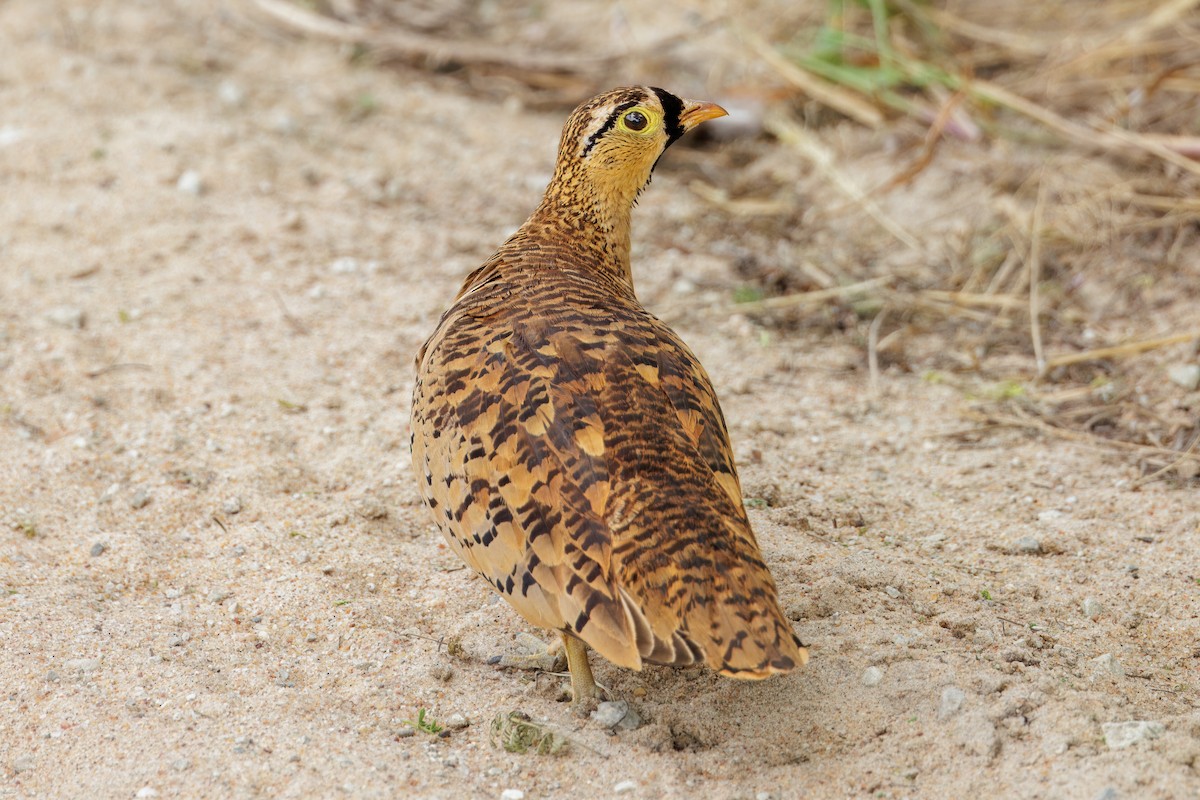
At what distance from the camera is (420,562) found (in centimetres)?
437

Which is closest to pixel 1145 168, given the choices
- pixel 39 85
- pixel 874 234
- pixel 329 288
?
pixel 874 234

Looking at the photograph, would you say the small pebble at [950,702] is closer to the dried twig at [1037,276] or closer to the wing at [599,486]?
the wing at [599,486]

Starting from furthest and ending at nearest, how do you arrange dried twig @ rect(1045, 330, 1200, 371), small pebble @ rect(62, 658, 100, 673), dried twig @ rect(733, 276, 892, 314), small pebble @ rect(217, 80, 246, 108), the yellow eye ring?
small pebble @ rect(217, 80, 246, 108) < dried twig @ rect(733, 276, 892, 314) < dried twig @ rect(1045, 330, 1200, 371) < the yellow eye ring < small pebble @ rect(62, 658, 100, 673)

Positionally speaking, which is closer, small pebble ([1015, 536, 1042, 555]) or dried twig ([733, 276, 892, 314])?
small pebble ([1015, 536, 1042, 555])

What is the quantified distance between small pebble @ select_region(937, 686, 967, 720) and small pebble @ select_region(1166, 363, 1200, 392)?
2548mm

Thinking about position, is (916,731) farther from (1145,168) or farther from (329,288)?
(1145,168)

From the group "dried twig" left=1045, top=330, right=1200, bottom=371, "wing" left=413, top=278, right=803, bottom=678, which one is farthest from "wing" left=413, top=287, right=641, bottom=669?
"dried twig" left=1045, top=330, right=1200, bottom=371

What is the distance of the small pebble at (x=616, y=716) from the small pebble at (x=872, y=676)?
0.66m

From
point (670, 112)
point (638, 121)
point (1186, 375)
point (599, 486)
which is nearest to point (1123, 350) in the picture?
point (1186, 375)

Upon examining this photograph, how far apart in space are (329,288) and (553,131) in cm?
233

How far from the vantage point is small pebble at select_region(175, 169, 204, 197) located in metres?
6.70

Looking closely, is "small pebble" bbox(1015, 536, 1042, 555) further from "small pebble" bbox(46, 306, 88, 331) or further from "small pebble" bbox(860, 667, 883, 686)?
"small pebble" bbox(46, 306, 88, 331)

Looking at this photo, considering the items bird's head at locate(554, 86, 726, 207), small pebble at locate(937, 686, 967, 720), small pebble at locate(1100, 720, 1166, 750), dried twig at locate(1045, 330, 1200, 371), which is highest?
bird's head at locate(554, 86, 726, 207)

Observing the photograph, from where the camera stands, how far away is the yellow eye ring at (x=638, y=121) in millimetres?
4277
